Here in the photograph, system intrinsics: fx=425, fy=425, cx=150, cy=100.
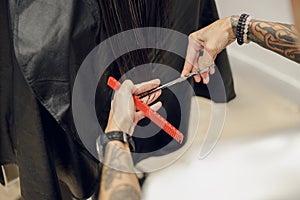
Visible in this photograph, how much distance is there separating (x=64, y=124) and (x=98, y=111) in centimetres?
12

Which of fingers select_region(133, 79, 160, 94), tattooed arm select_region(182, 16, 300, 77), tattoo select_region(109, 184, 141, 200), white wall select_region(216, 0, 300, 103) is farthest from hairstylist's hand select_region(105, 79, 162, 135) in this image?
white wall select_region(216, 0, 300, 103)

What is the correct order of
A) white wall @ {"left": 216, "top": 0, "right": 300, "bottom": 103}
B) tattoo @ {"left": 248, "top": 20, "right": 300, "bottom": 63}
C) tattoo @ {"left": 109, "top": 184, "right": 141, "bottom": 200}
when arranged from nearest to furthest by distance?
1. tattoo @ {"left": 109, "top": 184, "right": 141, "bottom": 200}
2. tattoo @ {"left": 248, "top": 20, "right": 300, "bottom": 63}
3. white wall @ {"left": 216, "top": 0, "right": 300, "bottom": 103}

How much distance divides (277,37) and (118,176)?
550mm

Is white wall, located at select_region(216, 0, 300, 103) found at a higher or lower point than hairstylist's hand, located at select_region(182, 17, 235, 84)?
lower

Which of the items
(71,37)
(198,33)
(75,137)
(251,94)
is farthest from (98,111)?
(251,94)

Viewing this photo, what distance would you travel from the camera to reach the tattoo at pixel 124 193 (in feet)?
2.87

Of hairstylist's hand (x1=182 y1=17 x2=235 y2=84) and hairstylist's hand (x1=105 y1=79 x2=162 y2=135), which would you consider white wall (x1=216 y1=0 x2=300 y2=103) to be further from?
hairstylist's hand (x1=105 y1=79 x2=162 y2=135)

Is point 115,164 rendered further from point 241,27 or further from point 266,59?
point 266,59

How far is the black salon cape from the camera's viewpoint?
88 cm

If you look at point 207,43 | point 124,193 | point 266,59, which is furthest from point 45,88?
point 266,59

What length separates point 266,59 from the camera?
65.5 inches

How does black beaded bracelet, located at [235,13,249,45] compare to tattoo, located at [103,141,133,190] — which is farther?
black beaded bracelet, located at [235,13,249,45]

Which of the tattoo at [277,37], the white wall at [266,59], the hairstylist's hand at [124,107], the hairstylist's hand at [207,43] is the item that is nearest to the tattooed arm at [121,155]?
the hairstylist's hand at [124,107]

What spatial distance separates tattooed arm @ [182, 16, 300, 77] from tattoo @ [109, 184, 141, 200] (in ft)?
1.31
